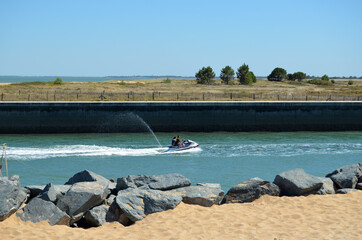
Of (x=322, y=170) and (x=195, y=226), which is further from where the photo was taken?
(x=322, y=170)

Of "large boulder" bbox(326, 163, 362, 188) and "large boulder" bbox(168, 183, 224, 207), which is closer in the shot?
"large boulder" bbox(168, 183, 224, 207)

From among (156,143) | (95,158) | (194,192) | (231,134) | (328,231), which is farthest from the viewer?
(231,134)

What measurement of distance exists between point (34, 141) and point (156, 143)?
1155 cm

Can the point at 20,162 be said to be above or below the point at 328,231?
below

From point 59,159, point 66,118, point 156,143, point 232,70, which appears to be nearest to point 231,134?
point 156,143

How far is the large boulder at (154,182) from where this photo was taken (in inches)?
562

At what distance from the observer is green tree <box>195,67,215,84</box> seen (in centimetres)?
10406

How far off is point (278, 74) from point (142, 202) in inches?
4414

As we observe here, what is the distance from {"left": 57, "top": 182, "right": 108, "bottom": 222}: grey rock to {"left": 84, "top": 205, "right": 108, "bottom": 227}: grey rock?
0.22 metres

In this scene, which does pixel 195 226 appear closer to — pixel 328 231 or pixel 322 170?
pixel 328 231

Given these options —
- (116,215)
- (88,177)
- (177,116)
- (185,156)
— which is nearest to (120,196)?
(116,215)

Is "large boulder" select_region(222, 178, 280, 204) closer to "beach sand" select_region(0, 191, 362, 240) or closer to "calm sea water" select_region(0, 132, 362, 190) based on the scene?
"beach sand" select_region(0, 191, 362, 240)

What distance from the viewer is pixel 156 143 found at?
40.2m

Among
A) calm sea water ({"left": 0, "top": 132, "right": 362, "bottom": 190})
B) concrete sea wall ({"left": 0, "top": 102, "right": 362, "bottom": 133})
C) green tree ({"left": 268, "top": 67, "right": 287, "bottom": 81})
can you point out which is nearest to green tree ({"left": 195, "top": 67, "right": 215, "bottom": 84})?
green tree ({"left": 268, "top": 67, "right": 287, "bottom": 81})
